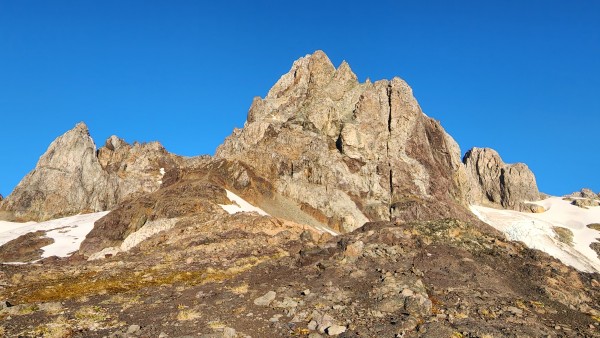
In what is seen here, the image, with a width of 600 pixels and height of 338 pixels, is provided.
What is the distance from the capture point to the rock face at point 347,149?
115875mm

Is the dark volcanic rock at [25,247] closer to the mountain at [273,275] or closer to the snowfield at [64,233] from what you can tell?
the mountain at [273,275]

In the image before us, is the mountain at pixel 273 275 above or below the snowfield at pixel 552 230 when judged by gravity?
below

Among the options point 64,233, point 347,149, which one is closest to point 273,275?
point 64,233

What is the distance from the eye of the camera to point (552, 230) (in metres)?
156

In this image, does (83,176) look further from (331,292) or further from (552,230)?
(552,230)

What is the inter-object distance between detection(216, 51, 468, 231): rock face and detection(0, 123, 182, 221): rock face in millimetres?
44180

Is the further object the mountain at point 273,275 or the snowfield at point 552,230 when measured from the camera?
the snowfield at point 552,230

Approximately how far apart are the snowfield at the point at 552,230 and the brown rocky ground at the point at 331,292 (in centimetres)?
9946

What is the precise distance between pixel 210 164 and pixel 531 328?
93563mm

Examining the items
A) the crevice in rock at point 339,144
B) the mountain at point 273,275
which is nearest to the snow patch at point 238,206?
the mountain at point 273,275

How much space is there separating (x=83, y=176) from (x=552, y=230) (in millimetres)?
156188

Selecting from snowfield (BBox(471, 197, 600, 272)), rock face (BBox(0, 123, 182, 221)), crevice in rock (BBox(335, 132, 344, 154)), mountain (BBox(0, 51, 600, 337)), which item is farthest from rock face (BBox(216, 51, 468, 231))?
rock face (BBox(0, 123, 182, 221))

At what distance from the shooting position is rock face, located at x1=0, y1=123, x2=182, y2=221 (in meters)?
142

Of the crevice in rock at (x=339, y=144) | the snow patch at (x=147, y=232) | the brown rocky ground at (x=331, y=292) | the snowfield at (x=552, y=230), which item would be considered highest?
the crevice in rock at (x=339, y=144)
